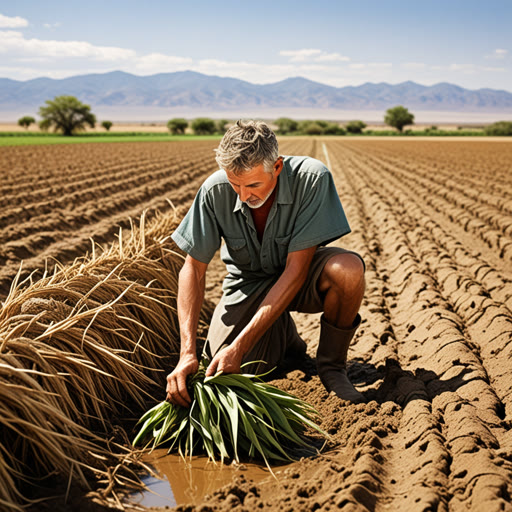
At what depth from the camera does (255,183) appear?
105 inches

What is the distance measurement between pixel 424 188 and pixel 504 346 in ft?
29.0

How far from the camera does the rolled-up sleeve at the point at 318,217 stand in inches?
110

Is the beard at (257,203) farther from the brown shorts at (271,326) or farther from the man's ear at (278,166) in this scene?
the brown shorts at (271,326)

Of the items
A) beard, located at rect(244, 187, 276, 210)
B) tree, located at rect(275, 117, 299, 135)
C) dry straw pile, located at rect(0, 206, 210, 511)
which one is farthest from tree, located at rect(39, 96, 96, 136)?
beard, located at rect(244, 187, 276, 210)

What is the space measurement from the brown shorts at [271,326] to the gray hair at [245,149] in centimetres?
69

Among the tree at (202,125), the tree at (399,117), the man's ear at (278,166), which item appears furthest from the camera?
the tree at (399,117)

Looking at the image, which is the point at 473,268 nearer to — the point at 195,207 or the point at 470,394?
the point at 470,394

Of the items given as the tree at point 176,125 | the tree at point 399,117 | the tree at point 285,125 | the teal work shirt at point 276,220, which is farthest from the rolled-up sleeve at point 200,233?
the tree at point 399,117

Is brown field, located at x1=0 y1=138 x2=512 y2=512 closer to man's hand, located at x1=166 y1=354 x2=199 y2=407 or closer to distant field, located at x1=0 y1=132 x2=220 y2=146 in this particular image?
man's hand, located at x1=166 y1=354 x2=199 y2=407

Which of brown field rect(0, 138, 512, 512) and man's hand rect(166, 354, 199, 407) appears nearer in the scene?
brown field rect(0, 138, 512, 512)

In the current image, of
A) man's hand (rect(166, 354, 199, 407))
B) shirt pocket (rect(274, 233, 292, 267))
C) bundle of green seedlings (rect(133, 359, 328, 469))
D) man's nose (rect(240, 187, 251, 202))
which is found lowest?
bundle of green seedlings (rect(133, 359, 328, 469))

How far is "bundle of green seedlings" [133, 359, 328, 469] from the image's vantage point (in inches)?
93.9

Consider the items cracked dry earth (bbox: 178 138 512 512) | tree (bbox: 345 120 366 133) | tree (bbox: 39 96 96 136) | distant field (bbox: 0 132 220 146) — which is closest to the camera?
cracked dry earth (bbox: 178 138 512 512)

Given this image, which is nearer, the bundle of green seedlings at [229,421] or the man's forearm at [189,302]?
the bundle of green seedlings at [229,421]
